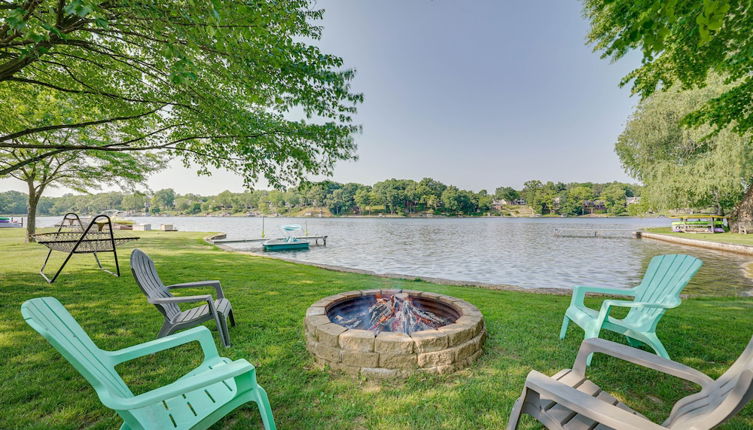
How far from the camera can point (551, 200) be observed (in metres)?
94.7

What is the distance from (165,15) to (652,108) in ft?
104

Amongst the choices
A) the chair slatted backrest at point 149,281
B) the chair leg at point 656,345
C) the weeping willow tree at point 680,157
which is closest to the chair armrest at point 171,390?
the chair slatted backrest at point 149,281

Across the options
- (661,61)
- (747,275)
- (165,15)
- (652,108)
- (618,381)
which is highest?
(652,108)

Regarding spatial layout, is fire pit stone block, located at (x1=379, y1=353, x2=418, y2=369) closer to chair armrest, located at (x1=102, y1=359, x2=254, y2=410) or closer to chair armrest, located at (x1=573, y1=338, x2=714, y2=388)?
chair armrest, located at (x1=573, y1=338, x2=714, y2=388)

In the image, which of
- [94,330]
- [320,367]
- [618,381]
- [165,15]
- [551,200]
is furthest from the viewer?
[551,200]

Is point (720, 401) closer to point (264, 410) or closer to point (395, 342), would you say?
point (395, 342)

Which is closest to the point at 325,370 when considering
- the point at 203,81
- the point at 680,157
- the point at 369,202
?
the point at 203,81

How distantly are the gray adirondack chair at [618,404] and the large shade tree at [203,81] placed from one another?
13.6 ft

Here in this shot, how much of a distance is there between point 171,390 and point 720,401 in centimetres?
261

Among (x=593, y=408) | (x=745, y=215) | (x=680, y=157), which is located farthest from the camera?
(x=680, y=157)

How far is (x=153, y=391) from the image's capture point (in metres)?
1.37

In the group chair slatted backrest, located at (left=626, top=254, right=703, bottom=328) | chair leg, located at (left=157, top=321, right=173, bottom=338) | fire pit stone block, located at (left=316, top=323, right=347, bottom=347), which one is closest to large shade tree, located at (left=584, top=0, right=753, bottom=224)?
chair slatted backrest, located at (left=626, top=254, right=703, bottom=328)

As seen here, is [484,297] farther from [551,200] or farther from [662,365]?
[551,200]

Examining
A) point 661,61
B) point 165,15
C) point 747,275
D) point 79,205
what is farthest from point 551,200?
point 79,205
